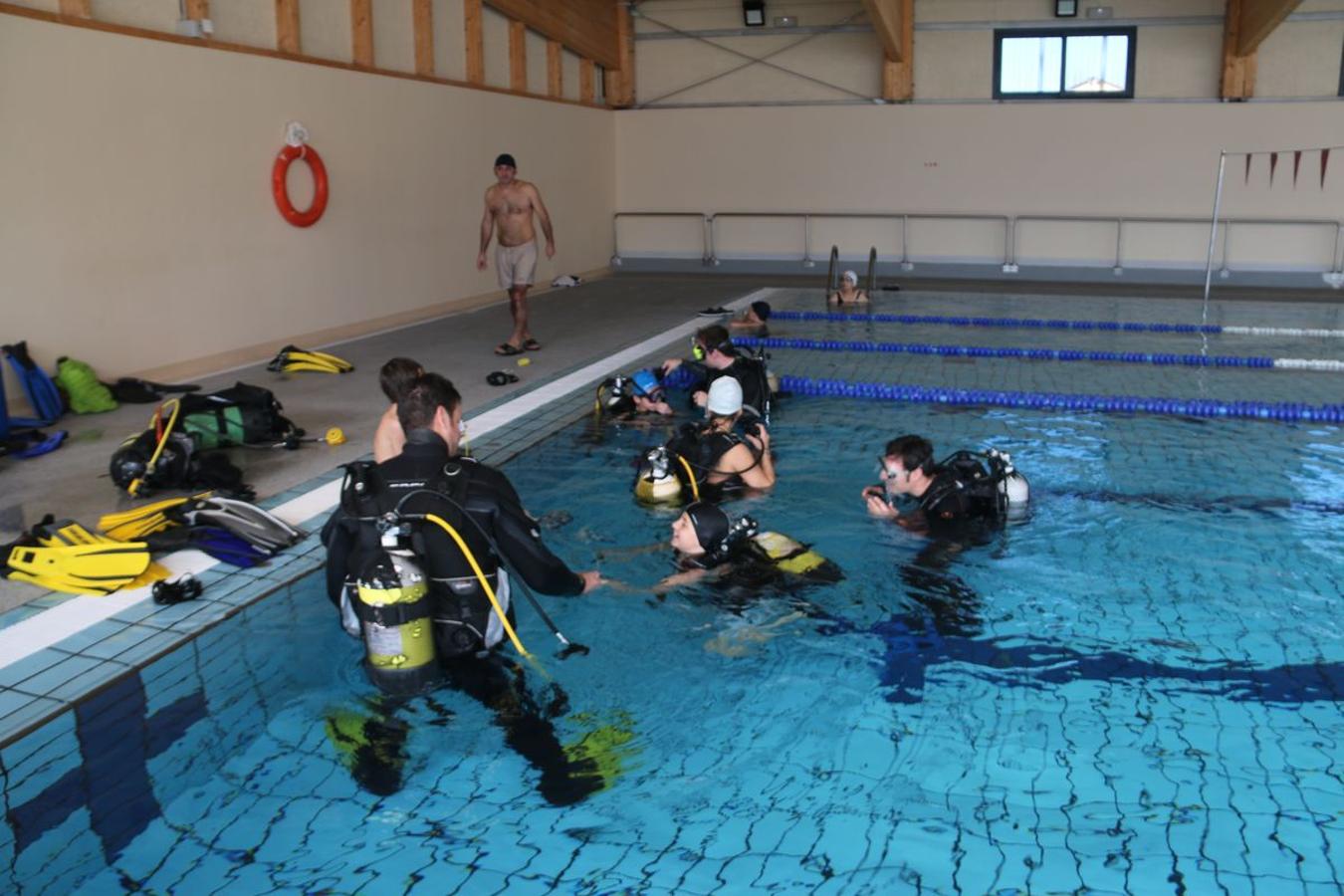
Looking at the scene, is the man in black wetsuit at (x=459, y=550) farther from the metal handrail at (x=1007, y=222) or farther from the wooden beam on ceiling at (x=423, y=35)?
the metal handrail at (x=1007, y=222)

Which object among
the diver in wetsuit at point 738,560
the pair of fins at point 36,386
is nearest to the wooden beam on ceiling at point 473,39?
the pair of fins at point 36,386

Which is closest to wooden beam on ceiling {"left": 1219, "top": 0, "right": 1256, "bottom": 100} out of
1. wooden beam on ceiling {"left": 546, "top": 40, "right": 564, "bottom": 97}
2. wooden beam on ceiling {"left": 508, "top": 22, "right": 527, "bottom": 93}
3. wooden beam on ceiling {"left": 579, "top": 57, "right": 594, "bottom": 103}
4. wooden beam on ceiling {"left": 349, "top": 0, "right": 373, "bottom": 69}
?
wooden beam on ceiling {"left": 579, "top": 57, "right": 594, "bottom": 103}

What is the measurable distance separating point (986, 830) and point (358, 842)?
173cm

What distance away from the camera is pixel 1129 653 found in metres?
4.13

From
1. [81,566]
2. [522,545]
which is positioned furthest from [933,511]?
[81,566]

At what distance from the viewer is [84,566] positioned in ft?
13.4

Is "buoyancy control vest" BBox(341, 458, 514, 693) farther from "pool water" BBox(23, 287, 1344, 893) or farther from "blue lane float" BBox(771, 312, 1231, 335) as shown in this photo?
"blue lane float" BBox(771, 312, 1231, 335)

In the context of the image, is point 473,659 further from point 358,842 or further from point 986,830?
point 986,830

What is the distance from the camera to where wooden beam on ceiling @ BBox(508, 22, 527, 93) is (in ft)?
47.6

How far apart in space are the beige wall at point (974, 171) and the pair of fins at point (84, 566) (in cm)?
1477

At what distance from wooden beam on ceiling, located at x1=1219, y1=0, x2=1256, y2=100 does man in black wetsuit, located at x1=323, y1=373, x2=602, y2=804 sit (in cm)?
1524

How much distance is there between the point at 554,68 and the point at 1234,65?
9375 millimetres

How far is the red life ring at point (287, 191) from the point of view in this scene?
9.59 meters

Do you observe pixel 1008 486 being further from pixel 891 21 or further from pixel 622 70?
pixel 622 70
